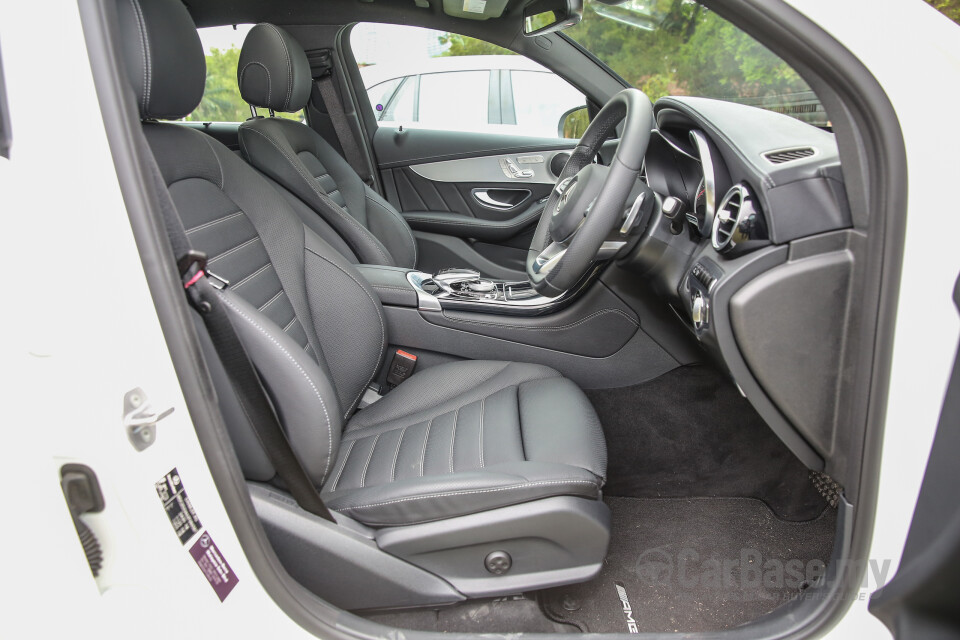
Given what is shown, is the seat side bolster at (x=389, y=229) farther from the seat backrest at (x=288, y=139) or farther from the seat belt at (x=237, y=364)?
the seat belt at (x=237, y=364)

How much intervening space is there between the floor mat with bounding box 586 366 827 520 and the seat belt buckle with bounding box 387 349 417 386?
0.48m

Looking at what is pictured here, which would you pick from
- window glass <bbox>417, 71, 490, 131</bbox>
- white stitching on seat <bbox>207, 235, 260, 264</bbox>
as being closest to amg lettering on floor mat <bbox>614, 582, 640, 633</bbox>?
white stitching on seat <bbox>207, 235, 260, 264</bbox>

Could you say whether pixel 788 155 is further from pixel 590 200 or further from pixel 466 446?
pixel 466 446

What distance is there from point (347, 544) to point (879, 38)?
102 centimetres

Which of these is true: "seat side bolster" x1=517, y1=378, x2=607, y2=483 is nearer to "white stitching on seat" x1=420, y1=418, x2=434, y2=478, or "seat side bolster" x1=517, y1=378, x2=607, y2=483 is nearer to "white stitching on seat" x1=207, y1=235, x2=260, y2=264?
"white stitching on seat" x1=420, y1=418, x2=434, y2=478

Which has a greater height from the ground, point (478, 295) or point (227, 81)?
point (227, 81)

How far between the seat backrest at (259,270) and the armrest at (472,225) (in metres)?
1.50

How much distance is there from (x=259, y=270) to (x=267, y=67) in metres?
1.13

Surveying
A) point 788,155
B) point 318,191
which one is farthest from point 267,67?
point 788,155

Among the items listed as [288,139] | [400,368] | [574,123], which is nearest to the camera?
[400,368]

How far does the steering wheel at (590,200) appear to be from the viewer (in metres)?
1.12

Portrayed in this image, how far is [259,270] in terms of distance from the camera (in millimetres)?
1263

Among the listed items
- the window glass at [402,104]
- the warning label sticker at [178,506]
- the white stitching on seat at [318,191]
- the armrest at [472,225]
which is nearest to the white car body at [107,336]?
Result: the warning label sticker at [178,506]

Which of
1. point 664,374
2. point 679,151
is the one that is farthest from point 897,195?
point 664,374
